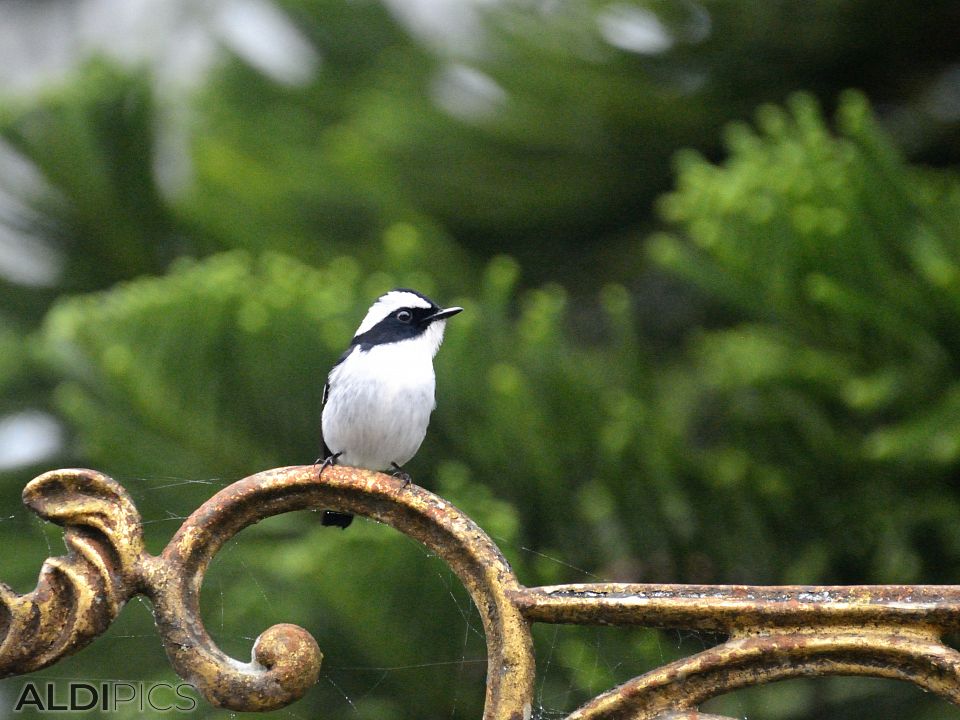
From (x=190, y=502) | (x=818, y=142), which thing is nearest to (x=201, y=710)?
(x=190, y=502)

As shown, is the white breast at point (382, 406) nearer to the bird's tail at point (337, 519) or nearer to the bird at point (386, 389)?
the bird at point (386, 389)

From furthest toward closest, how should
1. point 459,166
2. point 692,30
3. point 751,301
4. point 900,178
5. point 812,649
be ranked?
point 459,166
point 692,30
point 751,301
point 900,178
point 812,649

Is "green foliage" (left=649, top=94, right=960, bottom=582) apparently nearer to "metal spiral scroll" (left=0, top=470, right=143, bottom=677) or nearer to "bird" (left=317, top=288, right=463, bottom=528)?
"bird" (left=317, top=288, right=463, bottom=528)

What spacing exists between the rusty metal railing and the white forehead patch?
0.96 meters

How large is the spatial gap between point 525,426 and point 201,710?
2.97 feet

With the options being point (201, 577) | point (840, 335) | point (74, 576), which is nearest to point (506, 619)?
point (201, 577)

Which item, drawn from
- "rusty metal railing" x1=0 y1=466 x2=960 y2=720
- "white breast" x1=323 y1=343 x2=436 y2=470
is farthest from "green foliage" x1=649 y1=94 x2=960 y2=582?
"rusty metal railing" x1=0 y1=466 x2=960 y2=720

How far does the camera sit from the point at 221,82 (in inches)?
149

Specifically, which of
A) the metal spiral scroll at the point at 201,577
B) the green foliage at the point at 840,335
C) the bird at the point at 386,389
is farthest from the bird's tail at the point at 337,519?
the green foliage at the point at 840,335

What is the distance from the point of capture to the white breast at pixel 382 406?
1.99m

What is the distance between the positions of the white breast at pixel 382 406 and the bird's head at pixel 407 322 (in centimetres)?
2

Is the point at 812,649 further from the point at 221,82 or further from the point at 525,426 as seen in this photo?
the point at 221,82

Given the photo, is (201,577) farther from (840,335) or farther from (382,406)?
(840,335)

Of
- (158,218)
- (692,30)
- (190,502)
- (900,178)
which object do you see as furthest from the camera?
(158,218)
